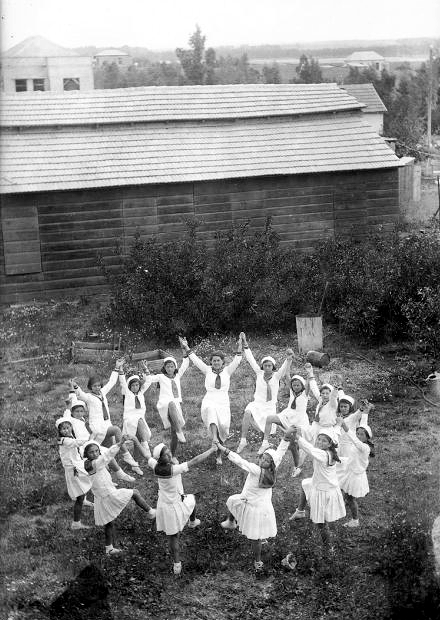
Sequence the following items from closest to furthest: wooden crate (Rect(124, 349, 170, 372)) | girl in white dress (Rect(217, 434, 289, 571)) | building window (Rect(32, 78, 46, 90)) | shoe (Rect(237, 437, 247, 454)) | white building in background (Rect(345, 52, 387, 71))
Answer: girl in white dress (Rect(217, 434, 289, 571)) < shoe (Rect(237, 437, 247, 454)) < wooden crate (Rect(124, 349, 170, 372)) < white building in background (Rect(345, 52, 387, 71)) < building window (Rect(32, 78, 46, 90))

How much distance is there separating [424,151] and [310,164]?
50.8 ft

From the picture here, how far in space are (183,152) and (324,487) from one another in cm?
1213

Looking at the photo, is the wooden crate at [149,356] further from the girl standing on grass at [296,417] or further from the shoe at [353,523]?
the shoe at [353,523]

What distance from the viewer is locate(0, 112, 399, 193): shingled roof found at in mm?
18750

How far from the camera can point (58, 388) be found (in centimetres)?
1409

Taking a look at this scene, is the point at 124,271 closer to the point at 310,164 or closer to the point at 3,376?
the point at 3,376

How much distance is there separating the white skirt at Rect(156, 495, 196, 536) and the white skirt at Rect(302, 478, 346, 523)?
1.37 meters

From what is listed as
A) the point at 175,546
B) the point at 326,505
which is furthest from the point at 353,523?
the point at 175,546

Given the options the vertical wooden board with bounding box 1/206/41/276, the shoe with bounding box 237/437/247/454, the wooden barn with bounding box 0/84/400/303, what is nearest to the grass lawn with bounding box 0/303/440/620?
the shoe with bounding box 237/437/247/454

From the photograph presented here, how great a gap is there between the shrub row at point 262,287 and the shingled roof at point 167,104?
4854mm

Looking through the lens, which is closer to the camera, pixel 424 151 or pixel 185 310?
pixel 185 310

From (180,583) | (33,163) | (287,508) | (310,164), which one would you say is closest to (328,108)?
(310,164)

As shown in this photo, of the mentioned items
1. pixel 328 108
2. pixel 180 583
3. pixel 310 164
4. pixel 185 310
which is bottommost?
pixel 180 583

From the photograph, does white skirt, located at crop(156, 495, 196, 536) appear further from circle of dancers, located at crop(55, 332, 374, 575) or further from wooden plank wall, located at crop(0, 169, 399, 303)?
wooden plank wall, located at crop(0, 169, 399, 303)
